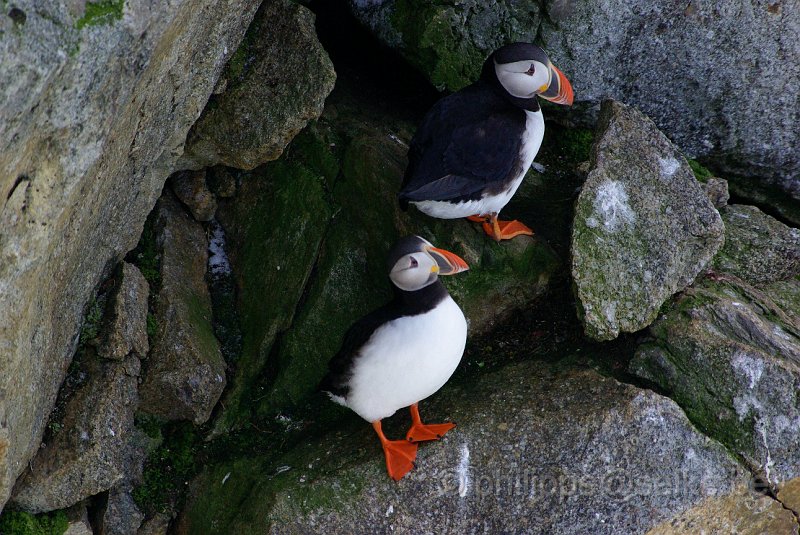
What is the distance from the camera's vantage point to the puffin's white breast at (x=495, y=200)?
16.4 feet

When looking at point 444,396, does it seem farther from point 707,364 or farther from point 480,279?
point 707,364

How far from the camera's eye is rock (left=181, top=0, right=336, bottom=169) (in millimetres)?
A: 5270

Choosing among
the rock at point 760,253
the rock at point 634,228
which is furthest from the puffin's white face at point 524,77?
the rock at point 760,253

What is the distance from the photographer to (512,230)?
17.6 ft

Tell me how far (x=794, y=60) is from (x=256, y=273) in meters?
3.95

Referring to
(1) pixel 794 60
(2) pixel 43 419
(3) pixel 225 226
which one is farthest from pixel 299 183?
(1) pixel 794 60

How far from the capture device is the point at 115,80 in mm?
3582

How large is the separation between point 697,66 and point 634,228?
156 centimetres

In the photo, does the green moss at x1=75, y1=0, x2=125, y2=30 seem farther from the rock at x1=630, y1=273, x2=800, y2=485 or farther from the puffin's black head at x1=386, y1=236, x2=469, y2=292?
the rock at x1=630, y1=273, x2=800, y2=485

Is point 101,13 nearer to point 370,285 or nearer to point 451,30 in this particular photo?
point 370,285

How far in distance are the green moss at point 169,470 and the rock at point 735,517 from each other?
2700mm

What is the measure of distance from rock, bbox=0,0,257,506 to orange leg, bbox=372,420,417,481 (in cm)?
178

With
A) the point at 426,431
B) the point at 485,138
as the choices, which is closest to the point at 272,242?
the point at 485,138

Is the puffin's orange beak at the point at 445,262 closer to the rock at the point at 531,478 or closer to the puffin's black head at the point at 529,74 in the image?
the rock at the point at 531,478
